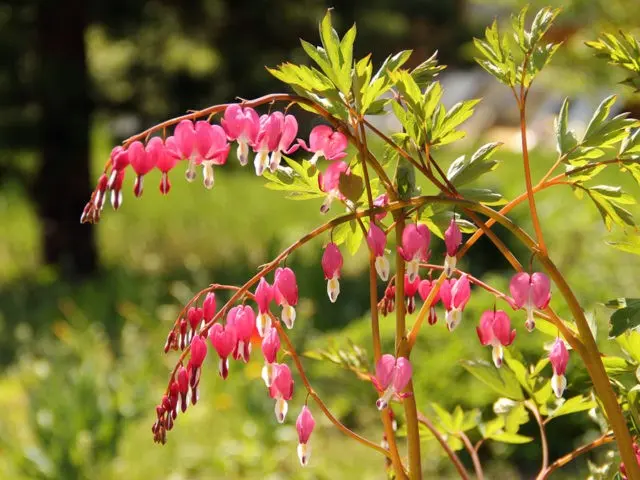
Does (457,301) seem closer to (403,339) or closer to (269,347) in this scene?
(403,339)

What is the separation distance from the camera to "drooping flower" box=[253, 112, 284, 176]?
150cm

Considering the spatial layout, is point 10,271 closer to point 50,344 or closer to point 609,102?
point 50,344

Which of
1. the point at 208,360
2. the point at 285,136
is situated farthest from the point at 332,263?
the point at 208,360

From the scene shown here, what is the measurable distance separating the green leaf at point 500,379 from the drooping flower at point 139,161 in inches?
24.8

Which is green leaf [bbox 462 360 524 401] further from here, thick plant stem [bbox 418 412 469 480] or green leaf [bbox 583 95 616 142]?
green leaf [bbox 583 95 616 142]

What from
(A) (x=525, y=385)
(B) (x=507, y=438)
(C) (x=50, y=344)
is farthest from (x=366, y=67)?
(C) (x=50, y=344)

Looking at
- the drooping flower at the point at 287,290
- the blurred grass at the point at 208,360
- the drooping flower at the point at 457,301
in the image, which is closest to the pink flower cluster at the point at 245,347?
the drooping flower at the point at 287,290

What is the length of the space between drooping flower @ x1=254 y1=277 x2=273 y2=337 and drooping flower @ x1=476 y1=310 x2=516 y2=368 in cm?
30

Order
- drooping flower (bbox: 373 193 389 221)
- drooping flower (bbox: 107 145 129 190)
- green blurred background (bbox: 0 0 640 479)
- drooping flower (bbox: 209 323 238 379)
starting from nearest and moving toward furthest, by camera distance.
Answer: drooping flower (bbox: 107 145 129 190) < drooping flower (bbox: 209 323 238 379) < drooping flower (bbox: 373 193 389 221) < green blurred background (bbox: 0 0 640 479)

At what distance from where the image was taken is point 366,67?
1.58 m

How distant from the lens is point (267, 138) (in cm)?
150

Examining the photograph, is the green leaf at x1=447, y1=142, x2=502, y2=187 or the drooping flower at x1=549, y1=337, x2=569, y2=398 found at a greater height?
the green leaf at x1=447, y1=142, x2=502, y2=187

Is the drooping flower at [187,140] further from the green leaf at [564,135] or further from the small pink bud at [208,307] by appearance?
the green leaf at [564,135]

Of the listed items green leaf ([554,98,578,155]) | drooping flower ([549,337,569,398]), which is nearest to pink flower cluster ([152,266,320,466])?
drooping flower ([549,337,569,398])
